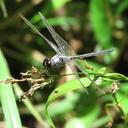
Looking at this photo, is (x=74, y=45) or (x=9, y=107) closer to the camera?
(x=9, y=107)

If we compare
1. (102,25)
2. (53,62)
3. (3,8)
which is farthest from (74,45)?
(53,62)

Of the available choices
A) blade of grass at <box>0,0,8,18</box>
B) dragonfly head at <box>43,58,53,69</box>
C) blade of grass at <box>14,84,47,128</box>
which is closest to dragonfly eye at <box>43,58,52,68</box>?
dragonfly head at <box>43,58,53,69</box>

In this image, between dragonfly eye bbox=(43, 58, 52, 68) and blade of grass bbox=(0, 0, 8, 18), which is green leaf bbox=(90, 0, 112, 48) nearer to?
blade of grass bbox=(0, 0, 8, 18)

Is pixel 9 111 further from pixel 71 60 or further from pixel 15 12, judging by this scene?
pixel 15 12

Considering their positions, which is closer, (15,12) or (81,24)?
(15,12)

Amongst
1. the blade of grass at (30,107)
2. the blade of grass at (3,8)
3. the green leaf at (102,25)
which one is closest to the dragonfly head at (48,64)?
the blade of grass at (30,107)

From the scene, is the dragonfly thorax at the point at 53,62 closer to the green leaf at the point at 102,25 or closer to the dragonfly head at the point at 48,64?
the dragonfly head at the point at 48,64

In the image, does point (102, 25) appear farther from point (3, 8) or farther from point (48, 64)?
point (48, 64)

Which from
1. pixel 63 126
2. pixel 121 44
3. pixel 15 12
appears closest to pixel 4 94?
pixel 63 126
